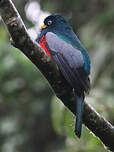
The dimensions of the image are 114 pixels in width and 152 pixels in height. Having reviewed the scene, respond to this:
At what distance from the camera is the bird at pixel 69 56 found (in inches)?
125

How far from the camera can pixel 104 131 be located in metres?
3.19

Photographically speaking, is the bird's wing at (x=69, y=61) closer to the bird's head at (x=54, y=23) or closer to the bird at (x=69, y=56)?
the bird at (x=69, y=56)

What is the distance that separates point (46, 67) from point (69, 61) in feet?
1.61

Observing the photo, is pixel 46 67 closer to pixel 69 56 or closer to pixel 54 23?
pixel 69 56

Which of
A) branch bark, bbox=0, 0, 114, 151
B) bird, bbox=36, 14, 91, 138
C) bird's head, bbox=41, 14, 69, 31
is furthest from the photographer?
bird's head, bbox=41, 14, 69, 31

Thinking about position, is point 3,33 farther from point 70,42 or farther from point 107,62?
point 70,42

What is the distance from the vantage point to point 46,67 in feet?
9.74

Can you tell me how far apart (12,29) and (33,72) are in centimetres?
381

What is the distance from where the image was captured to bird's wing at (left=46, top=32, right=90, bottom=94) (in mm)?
3229

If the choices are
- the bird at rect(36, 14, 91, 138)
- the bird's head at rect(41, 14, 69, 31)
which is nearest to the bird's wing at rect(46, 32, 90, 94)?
the bird at rect(36, 14, 91, 138)

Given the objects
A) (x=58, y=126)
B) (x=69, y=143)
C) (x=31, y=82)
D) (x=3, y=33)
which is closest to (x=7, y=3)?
(x=58, y=126)

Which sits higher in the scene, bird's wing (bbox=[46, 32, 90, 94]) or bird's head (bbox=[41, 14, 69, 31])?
bird's wing (bbox=[46, 32, 90, 94])

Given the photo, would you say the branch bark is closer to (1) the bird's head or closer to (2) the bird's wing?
(2) the bird's wing

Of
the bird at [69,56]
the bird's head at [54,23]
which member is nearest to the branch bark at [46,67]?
the bird at [69,56]
